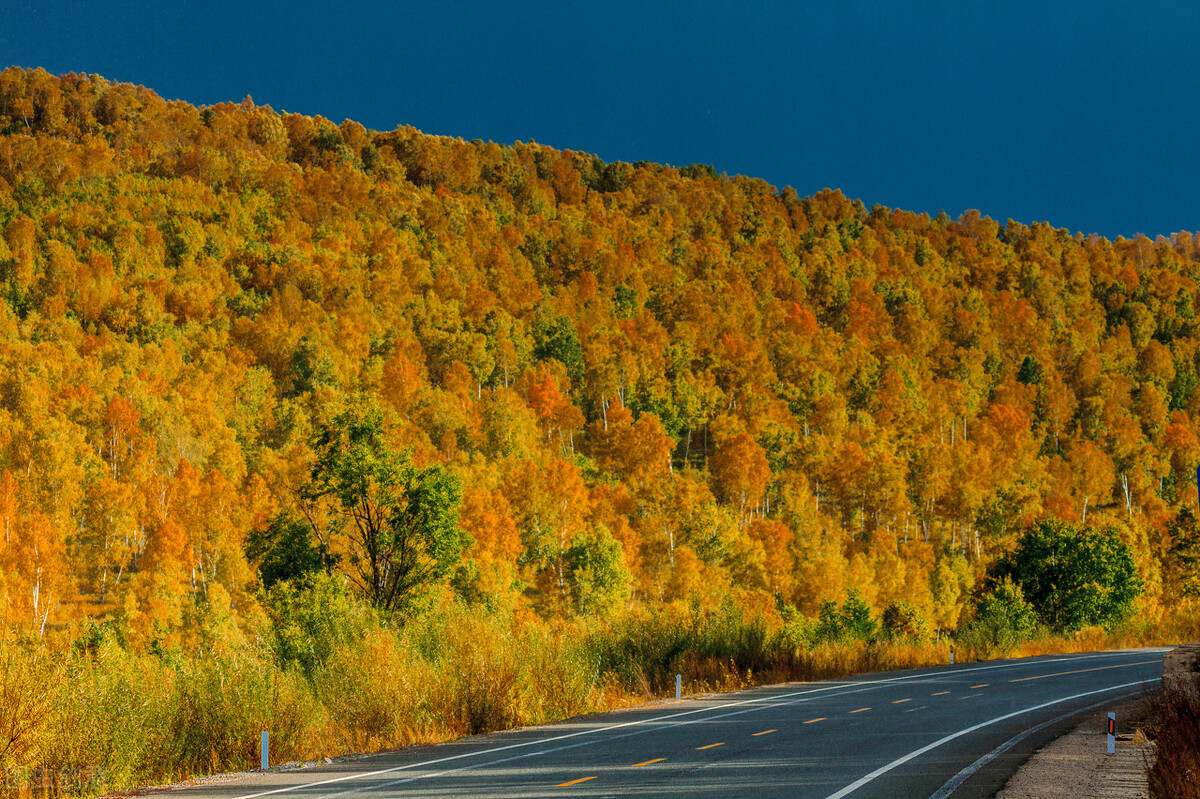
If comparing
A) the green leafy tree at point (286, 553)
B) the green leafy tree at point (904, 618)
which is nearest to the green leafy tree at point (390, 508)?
the green leafy tree at point (286, 553)

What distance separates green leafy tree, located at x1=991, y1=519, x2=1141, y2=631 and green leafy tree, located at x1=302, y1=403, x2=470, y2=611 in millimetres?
31122

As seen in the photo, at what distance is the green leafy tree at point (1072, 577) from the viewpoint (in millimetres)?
50000

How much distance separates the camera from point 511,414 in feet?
348

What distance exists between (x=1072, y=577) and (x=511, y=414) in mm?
64227

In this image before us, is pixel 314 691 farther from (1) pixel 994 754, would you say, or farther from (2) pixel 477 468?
(2) pixel 477 468

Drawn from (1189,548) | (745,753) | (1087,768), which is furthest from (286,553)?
(1189,548)

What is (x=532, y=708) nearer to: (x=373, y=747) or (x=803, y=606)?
(x=373, y=747)

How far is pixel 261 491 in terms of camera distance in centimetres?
7912

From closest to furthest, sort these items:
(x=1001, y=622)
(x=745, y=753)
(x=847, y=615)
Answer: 1. (x=745, y=753)
2. (x=1001, y=622)
3. (x=847, y=615)

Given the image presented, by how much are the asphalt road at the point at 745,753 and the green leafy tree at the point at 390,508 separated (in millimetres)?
13204

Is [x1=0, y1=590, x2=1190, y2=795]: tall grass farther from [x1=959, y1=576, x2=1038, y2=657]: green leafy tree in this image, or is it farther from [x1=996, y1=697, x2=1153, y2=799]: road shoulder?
[x1=959, y1=576, x2=1038, y2=657]: green leafy tree

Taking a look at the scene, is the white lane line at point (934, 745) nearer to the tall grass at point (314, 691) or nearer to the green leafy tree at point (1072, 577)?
the tall grass at point (314, 691)

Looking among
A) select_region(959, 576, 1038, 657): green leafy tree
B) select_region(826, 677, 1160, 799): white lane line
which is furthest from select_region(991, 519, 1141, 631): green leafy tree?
select_region(826, 677, 1160, 799): white lane line

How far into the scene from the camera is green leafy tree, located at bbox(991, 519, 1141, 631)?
50.0 m
